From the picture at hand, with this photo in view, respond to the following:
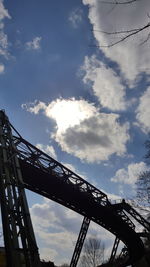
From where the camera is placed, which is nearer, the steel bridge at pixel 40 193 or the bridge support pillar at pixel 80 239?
the steel bridge at pixel 40 193

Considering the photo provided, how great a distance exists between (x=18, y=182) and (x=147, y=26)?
6.88m

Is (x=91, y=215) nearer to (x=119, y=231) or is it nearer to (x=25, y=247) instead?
(x=119, y=231)

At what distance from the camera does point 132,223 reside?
73.7ft

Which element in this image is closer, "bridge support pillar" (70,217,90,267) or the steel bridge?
the steel bridge

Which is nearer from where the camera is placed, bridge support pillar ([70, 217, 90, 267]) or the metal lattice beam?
the metal lattice beam

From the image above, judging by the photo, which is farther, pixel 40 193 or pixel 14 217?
pixel 40 193

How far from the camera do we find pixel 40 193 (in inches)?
648

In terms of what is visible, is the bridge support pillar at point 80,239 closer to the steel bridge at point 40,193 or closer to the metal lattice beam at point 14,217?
the steel bridge at point 40,193

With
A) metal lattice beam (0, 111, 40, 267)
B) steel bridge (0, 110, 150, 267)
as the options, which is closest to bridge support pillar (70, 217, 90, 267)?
steel bridge (0, 110, 150, 267)

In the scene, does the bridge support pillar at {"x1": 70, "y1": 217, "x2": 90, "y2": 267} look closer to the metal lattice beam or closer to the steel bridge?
the steel bridge

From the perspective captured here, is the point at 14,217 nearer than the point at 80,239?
Yes

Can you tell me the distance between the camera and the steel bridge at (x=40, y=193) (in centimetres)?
799

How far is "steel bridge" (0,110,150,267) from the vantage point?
26.2ft

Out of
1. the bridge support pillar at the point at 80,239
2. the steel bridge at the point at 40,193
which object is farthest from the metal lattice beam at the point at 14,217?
the bridge support pillar at the point at 80,239
